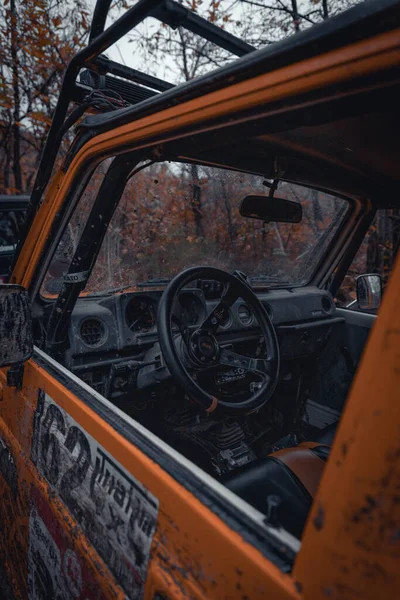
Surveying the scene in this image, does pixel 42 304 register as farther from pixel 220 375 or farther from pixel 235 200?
pixel 235 200

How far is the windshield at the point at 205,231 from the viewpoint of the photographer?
6.86 feet

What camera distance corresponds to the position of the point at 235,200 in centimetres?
234

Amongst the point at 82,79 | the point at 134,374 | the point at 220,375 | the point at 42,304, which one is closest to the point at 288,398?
the point at 220,375

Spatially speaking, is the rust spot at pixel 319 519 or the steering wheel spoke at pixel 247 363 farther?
the steering wheel spoke at pixel 247 363

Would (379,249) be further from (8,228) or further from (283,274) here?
(8,228)

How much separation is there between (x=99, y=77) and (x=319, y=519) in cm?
180

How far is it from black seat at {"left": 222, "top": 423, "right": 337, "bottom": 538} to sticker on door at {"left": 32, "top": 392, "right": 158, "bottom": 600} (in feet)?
1.46

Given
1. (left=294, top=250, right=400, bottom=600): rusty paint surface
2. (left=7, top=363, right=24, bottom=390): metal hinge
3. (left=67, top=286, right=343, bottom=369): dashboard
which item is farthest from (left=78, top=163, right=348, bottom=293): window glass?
(left=294, top=250, right=400, bottom=600): rusty paint surface

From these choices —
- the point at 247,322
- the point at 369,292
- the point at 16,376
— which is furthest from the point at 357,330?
the point at 16,376

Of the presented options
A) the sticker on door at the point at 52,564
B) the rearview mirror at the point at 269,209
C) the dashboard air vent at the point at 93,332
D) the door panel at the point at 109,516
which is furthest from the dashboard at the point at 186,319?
the sticker on door at the point at 52,564

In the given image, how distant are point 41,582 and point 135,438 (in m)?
0.76

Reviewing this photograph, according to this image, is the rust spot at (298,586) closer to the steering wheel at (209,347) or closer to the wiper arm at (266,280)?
the steering wheel at (209,347)

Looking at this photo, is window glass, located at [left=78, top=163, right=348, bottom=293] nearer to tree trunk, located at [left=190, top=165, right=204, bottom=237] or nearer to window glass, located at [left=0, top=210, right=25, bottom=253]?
tree trunk, located at [left=190, top=165, right=204, bottom=237]

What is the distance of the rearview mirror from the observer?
2205 millimetres
